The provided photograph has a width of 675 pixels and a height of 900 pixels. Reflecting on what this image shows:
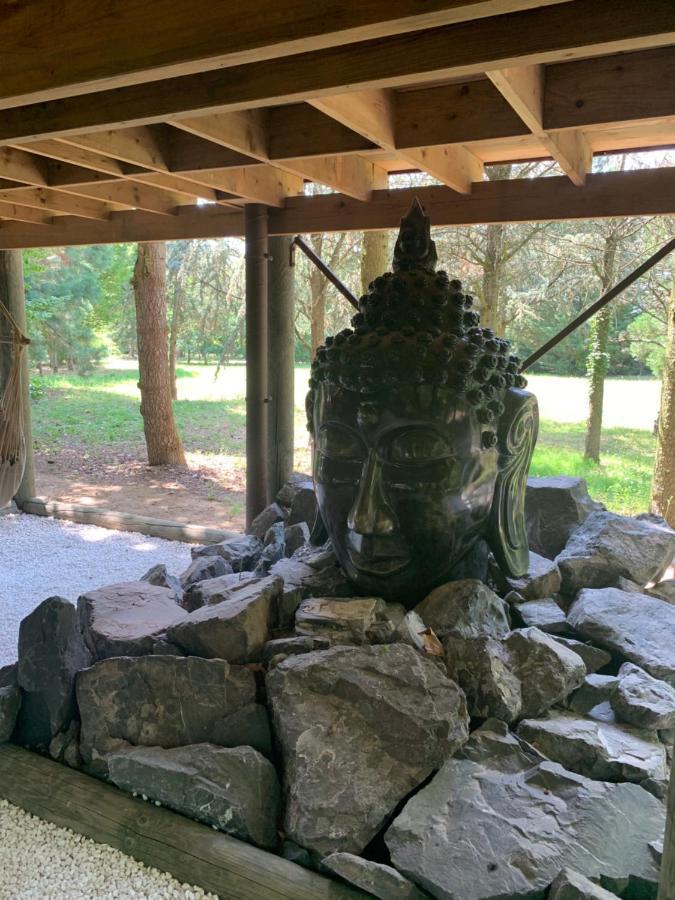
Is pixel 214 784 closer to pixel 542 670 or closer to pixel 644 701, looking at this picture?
pixel 542 670

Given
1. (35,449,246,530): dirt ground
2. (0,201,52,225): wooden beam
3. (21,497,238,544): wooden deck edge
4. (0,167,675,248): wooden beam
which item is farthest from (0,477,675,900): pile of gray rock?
(35,449,246,530): dirt ground

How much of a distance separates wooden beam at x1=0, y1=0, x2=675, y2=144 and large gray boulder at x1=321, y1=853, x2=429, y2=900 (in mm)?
1809

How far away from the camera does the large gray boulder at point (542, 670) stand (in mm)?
1980

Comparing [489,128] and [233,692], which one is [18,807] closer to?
[233,692]

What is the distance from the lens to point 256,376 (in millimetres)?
3859

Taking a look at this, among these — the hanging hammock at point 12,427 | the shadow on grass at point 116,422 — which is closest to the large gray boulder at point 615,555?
the hanging hammock at point 12,427

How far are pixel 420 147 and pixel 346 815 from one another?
2.18 m

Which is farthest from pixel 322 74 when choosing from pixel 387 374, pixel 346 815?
pixel 346 815

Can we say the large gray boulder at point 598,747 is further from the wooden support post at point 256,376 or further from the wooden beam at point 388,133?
the wooden support post at point 256,376

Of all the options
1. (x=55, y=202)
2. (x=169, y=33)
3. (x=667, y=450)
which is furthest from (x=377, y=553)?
(x=667, y=450)

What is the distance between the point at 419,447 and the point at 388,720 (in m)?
0.78

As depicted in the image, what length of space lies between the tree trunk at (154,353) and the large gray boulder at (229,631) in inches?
217

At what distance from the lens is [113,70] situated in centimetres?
141

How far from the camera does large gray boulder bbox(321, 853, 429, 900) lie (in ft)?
5.00
